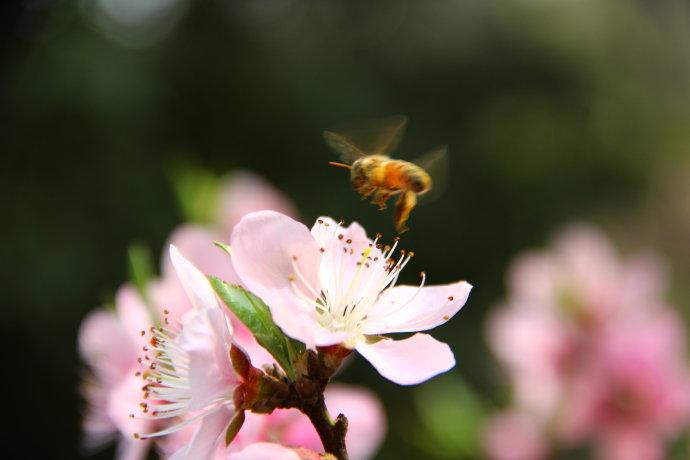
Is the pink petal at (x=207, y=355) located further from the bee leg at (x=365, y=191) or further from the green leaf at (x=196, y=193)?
the green leaf at (x=196, y=193)

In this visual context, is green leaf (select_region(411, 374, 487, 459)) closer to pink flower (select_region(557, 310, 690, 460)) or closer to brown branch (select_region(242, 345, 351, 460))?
pink flower (select_region(557, 310, 690, 460))

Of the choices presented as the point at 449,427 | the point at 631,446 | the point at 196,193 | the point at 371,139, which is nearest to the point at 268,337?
the point at 371,139

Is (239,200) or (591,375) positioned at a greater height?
(239,200)

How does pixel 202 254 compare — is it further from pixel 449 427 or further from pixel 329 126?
pixel 329 126

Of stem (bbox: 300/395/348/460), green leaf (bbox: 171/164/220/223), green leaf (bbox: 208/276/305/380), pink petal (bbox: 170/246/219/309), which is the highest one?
green leaf (bbox: 171/164/220/223)

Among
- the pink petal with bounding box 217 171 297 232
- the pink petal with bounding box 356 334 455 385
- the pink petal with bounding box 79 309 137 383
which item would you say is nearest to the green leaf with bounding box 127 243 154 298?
the pink petal with bounding box 79 309 137 383

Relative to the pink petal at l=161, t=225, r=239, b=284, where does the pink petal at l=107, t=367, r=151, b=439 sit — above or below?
below

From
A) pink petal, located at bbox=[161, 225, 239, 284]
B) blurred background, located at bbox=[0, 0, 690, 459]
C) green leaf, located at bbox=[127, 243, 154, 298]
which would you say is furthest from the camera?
blurred background, located at bbox=[0, 0, 690, 459]

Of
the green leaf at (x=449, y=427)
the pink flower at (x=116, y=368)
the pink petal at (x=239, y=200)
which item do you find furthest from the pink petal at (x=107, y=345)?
the green leaf at (x=449, y=427)
